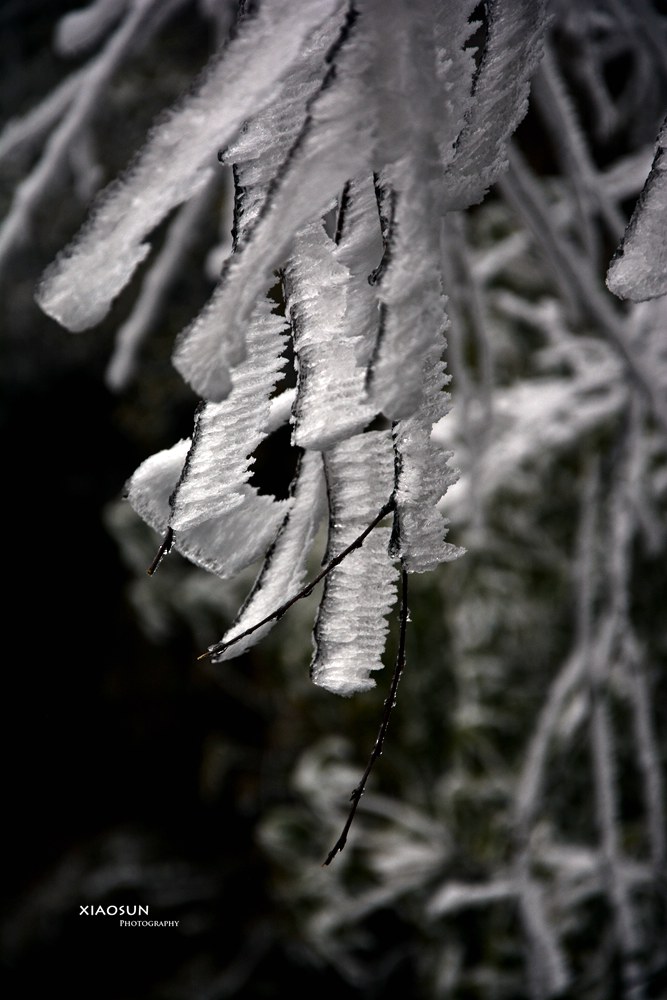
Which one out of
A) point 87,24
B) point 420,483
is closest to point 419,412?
point 420,483

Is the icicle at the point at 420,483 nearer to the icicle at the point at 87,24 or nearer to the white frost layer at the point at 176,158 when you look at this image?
the white frost layer at the point at 176,158

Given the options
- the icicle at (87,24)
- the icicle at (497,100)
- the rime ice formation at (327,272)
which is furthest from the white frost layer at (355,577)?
the icicle at (87,24)

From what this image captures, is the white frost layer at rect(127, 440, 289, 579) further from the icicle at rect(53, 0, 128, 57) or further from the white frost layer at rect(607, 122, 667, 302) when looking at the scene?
the icicle at rect(53, 0, 128, 57)

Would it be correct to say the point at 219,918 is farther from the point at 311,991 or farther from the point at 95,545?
the point at 95,545

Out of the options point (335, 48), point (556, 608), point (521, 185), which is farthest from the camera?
point (556, 608)

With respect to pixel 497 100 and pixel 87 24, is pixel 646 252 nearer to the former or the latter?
pixel 497 100

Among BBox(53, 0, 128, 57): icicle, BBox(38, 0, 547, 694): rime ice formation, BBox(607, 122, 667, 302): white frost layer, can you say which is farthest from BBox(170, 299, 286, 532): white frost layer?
BBox(53, 0, 128, 57): icicle

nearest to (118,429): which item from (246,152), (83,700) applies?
(83,700)
